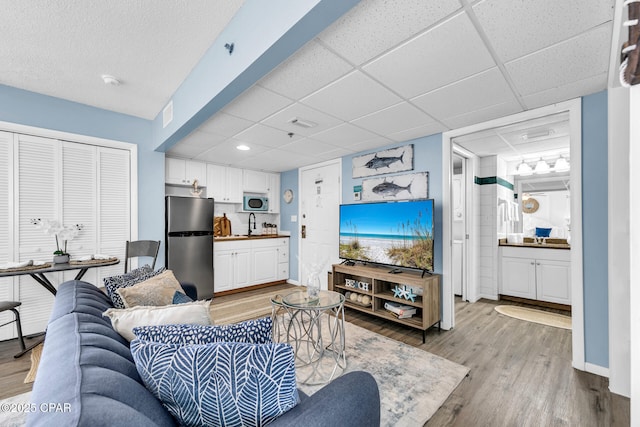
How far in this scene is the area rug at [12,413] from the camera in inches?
61.1

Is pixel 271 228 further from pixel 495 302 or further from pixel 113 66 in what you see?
pixel 495 302

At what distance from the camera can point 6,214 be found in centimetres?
262

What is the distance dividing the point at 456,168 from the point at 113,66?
486 cm

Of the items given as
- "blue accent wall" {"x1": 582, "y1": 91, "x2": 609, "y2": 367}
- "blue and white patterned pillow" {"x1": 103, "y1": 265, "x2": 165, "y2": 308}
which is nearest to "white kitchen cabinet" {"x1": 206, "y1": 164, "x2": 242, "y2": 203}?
"blue and white patterned pillow" {"x1": 103, "y1": 265, "x2": 165, "y2": 308}

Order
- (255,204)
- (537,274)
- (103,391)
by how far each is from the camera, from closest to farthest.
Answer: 1. (103,391)
2. (537,274)
3. (255,204)

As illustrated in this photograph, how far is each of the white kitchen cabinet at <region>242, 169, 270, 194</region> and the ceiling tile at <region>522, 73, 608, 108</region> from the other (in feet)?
14.0

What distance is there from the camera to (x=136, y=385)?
77cm

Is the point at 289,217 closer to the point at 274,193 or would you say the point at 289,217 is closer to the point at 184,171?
the point at 274,193

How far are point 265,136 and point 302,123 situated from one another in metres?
0.64

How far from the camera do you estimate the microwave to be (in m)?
5.10

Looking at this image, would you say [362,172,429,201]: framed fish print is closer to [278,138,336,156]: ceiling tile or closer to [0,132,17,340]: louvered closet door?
[278,138,336,156]: ceiling tile

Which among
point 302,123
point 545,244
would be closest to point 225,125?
point 302,123

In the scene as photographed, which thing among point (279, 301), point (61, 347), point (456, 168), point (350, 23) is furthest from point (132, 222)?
point (456, 168)

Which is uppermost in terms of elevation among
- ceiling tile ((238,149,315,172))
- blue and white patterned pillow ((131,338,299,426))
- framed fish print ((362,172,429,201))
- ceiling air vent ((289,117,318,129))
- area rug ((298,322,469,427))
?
ceiling air vent ((289,117,318,129))
